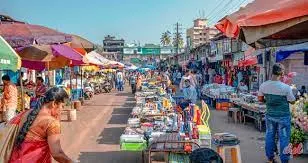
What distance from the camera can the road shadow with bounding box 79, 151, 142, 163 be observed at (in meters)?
9.42

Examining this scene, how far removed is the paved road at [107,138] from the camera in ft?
31.8

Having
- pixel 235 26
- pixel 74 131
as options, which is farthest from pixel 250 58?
pixel 235 26

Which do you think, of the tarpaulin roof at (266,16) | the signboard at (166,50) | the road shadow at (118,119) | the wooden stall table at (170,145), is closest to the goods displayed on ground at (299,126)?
the wooden stall table at (170,145)

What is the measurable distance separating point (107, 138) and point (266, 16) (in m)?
9.15

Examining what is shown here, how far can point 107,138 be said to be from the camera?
12.4 metres

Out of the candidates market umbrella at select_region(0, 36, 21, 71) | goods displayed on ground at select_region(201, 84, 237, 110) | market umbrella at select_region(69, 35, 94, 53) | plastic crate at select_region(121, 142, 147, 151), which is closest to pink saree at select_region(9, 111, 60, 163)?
market umbrella at select_region(0, 36, 21, 71)

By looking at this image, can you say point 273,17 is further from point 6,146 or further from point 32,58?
point 32,58

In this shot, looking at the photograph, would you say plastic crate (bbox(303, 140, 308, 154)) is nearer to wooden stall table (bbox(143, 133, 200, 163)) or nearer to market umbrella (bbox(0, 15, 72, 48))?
wooden stall table (bbox(143, 133, 200, 163))

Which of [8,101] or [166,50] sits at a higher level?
[166,50]

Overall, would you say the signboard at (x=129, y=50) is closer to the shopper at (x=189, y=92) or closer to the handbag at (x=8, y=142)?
→ the shopper at (x=189, y=92)

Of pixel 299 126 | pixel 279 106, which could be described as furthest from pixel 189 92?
pixel 279 106

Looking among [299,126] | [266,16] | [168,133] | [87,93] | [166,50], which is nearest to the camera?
[266,16]

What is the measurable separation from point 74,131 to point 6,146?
951 cm

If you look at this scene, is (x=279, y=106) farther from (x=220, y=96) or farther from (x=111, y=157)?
(x=220, y=96)
